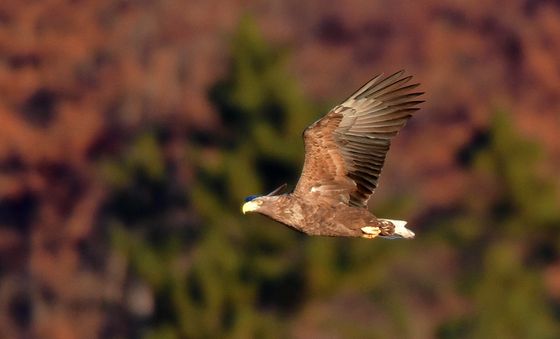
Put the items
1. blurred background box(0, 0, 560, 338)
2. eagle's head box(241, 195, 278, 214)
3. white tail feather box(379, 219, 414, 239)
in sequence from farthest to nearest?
1. blurred background box(0, 0, 560, 338)
2. white tail feather box(379, 219, 414, 239)
3. eagle's head box(241, 195, 278, 214)

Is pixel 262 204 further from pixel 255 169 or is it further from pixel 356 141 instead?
Result: pixel 255 169

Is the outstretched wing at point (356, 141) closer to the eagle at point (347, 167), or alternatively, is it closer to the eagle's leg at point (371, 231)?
→ the eagle at point (347, 167)

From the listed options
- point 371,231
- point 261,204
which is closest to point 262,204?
point 261,204

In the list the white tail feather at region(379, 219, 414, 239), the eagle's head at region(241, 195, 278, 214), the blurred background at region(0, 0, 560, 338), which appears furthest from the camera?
A: the blurred background at region(0, 0, 560, 338)

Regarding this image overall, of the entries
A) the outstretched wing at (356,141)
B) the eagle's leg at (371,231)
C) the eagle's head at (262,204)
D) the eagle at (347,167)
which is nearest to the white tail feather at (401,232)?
the eagle at (347,167)

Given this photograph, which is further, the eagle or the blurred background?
the blurred background

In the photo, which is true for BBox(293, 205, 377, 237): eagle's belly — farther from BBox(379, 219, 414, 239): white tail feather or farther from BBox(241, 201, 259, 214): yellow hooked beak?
BBox(241, 201, 259, 214): yellow hooked beak

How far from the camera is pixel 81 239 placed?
4303cm

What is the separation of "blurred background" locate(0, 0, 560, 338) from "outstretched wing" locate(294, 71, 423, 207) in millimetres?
15734

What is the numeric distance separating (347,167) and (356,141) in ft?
0.75

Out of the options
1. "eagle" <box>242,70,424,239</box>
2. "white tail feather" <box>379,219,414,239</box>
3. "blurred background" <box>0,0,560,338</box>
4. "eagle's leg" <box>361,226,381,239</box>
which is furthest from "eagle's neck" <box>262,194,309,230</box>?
"blurred background" <box>0,0,560,338</box>

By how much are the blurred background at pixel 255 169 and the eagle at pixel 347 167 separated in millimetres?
15771

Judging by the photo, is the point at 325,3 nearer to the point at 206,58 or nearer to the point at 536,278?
the point at 206,58

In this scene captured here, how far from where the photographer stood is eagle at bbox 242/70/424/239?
46.6 feet
